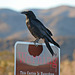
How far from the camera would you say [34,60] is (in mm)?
3604

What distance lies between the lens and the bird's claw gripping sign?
3.54 meters

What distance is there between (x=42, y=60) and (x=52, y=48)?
25 centimetres

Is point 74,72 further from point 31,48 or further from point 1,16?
point 1,16

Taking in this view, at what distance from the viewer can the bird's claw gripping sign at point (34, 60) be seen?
3538 millimetres

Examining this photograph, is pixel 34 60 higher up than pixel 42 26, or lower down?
lower down

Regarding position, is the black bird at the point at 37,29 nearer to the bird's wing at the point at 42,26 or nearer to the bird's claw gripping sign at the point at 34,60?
the bird's wing at the point at 42,26

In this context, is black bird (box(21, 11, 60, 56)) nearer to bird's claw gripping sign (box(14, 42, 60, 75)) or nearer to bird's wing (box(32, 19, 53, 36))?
bird's wing (box(32, 19, 53, 36))

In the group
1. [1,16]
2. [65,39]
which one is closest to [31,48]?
[65,39]

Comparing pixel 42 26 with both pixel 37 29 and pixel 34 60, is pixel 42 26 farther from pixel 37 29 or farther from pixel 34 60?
pixel 34 60

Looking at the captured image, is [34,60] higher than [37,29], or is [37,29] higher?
[37,29]

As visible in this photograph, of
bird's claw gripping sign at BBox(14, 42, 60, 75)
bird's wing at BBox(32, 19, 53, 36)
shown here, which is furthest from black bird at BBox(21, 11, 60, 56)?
bird's claw gripping sign at BBox(14, 42, 60, 75)

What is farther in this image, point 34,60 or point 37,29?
point 37,29

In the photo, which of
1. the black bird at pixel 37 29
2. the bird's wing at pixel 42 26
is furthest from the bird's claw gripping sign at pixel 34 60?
the bird's wing at pixel 42 26

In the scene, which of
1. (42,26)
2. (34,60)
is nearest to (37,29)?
(42,26)
